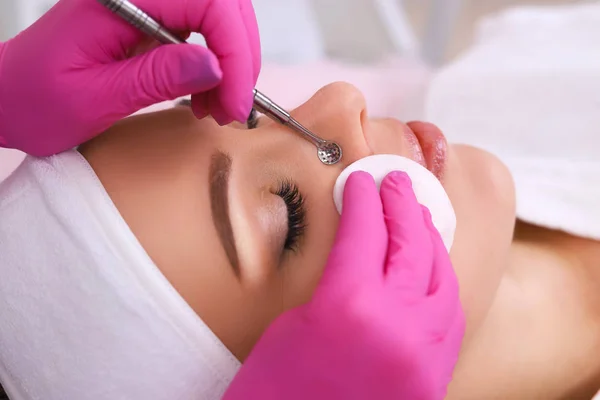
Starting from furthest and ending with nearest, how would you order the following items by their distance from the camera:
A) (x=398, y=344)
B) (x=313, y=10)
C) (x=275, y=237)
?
(x=313, y=10) < (x=275, y=237) < (x=398, y=344)

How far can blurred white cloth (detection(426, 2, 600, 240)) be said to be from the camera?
1.04 meters

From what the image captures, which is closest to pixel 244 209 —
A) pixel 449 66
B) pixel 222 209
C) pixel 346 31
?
pixel 222 209

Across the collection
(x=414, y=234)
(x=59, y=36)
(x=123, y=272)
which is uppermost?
(x=59, y=36)

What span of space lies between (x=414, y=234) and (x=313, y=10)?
136 cm

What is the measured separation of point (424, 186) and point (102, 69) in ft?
1.44

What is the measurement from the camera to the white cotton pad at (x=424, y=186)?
728mm

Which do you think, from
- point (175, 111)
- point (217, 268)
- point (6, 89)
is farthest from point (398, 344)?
point (6, 89)

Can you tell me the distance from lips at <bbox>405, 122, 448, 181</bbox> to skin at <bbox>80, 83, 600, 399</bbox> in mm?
12

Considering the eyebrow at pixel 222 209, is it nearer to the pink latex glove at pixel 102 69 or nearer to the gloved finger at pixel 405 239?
the pink latex glove at pixel 102 69

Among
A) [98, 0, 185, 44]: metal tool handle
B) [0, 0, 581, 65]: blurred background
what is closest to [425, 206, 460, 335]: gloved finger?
[98, 0, 185, 44]: metal tool handle

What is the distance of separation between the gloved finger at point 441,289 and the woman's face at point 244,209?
7cm

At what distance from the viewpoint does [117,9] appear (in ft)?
2.10

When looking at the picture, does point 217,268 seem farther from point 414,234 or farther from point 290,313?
point 414,234

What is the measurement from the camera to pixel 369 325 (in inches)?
23.0
